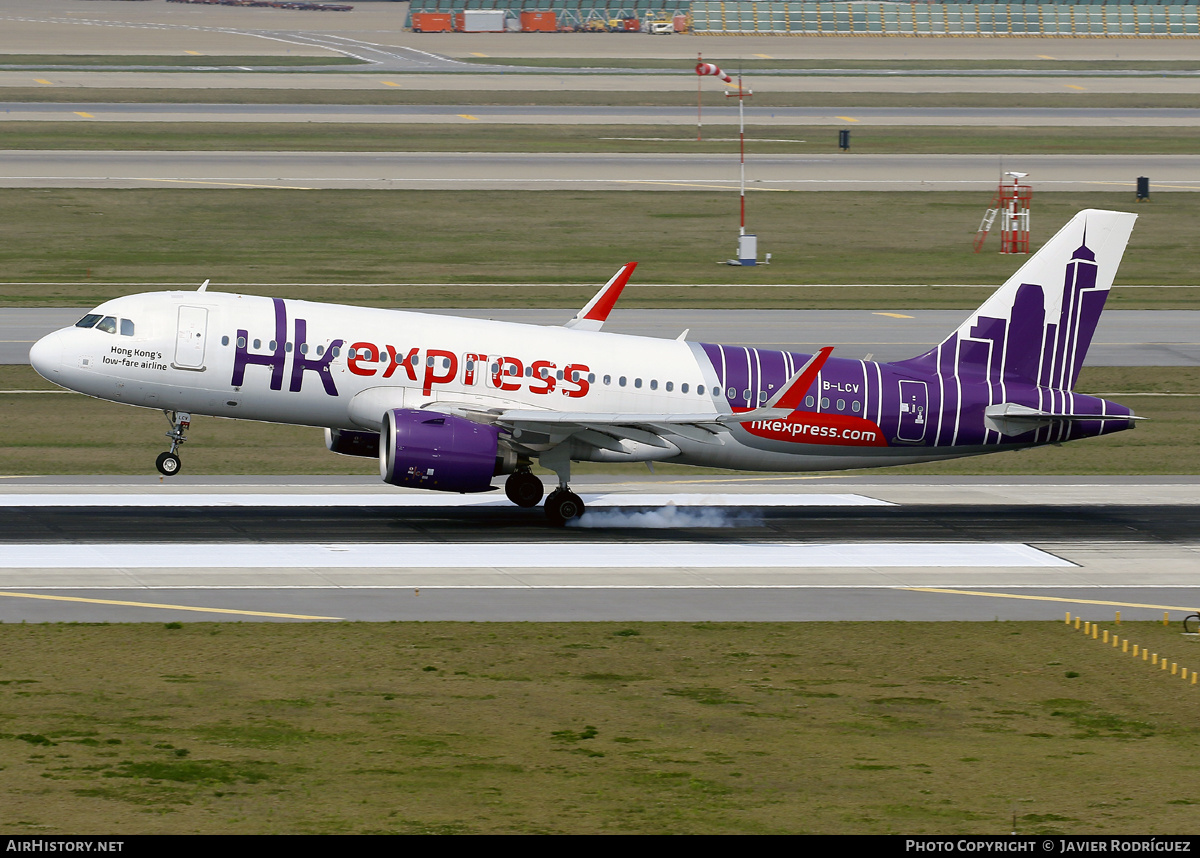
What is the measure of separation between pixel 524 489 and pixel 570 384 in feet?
10.6

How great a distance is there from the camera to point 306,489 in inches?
1666

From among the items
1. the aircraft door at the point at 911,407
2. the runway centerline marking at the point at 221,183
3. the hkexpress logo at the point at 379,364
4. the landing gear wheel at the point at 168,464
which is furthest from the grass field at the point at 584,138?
the hkexpress logo at the point at 379,364

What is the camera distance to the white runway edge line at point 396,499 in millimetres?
39844

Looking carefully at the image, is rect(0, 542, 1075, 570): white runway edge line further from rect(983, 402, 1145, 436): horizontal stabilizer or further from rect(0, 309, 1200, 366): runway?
rect(0, 309, 1200, 366): runway

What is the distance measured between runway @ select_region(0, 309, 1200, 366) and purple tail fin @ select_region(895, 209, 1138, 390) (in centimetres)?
1838

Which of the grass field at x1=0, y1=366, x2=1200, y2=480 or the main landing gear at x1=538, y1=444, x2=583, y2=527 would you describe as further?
the grass field at x1=0, y1=366, x2=1200, y2=480

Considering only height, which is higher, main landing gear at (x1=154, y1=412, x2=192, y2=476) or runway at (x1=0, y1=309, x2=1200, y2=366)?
runway at (x1=0, y1=309, x2=1200, y2=366)

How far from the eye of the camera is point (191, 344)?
3725 centimetres

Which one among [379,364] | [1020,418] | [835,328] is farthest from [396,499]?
[835,328]

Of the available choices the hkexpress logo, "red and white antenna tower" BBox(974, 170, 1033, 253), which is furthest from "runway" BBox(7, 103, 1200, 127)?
the hkexpress logo

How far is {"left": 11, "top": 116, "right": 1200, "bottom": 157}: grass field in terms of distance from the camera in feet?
377

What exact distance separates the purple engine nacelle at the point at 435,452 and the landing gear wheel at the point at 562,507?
9.56ft

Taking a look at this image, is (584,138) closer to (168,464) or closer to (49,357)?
(168,464)

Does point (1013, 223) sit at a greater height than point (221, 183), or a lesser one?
lesser
